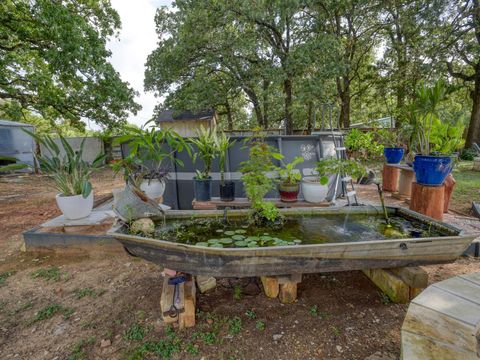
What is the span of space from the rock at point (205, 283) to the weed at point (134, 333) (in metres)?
0.50

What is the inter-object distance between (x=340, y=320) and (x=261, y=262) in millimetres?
763

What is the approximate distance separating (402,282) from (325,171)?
1.18 meters

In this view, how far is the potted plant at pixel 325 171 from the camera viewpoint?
8.16ft

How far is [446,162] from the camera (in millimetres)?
2734

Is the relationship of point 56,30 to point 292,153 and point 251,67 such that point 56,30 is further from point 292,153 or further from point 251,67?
point 251,67

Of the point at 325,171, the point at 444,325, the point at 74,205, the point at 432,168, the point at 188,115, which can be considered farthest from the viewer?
the point at 188,115

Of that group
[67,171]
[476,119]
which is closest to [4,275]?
[67,171]

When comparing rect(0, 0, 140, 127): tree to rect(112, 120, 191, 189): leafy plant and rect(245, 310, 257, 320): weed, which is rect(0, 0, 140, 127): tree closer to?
rect(112, 120, 191, 189): leafy plant

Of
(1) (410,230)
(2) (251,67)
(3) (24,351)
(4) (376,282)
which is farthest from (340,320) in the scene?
(2) (251,67)

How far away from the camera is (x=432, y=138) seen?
9.77 ft

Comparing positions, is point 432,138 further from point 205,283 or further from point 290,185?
point 205,283

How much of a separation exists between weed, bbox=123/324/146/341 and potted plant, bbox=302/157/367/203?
1.97 metres

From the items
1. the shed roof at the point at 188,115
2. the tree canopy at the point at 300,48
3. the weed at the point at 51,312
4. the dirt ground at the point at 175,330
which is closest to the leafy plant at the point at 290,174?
the dirt ground at the point at 175,330

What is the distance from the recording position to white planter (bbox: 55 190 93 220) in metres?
2.85
